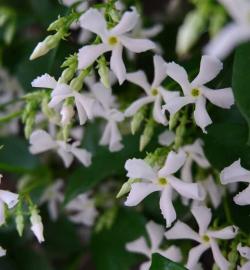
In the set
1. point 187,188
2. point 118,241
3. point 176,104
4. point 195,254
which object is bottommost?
point 118,241

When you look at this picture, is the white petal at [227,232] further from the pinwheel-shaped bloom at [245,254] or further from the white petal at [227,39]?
the white petal at [227,39]

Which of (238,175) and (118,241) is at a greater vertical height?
(238,175)

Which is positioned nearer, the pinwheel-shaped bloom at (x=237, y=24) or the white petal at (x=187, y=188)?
the pinwheel-shaped bloom at (x=237, y=24)

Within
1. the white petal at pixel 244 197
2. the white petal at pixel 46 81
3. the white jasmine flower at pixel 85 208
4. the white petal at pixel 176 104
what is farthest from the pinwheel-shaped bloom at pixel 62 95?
the white jasmine flower at pixel 85 208

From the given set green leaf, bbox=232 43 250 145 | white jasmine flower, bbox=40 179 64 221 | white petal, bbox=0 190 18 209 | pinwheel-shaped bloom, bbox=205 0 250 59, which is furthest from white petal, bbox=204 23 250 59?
white jasmine flower, bbox=40 179 64 221

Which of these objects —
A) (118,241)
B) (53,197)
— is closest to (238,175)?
(118,241)

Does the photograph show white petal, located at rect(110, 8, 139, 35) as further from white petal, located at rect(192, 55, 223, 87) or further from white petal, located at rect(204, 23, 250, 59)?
white petal, located at rect(204, 23, 250, 59)

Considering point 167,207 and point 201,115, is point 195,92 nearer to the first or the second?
point 201,115
